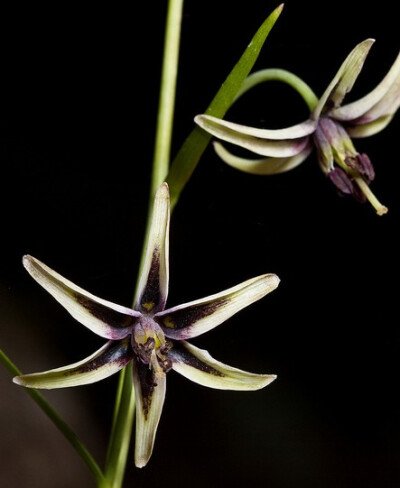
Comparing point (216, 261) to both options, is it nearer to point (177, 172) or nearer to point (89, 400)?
point (89, 400)

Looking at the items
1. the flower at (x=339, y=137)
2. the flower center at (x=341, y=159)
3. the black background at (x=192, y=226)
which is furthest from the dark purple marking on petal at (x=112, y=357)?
the black background at (x=192, y=226)

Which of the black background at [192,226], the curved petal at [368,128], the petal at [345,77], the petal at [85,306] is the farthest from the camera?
the black background at [192,226]

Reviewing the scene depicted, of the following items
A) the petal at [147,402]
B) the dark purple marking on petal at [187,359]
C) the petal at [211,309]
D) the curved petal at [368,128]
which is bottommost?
the petal at [147,402]

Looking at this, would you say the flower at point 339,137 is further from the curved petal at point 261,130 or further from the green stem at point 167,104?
the green stem at point 167,104

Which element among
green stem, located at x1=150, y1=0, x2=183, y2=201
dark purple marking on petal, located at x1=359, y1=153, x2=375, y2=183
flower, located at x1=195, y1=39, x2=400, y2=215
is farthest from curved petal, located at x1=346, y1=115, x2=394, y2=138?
green stem, located at x1=150, y1=0, x2=183, y2=201

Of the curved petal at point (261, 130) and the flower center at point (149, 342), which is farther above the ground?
the curved petal at point (261, 130)

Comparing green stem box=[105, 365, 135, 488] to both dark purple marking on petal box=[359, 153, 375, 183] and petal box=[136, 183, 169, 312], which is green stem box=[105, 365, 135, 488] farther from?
dark purple marking on petal box=[359, 153, 375, 183]

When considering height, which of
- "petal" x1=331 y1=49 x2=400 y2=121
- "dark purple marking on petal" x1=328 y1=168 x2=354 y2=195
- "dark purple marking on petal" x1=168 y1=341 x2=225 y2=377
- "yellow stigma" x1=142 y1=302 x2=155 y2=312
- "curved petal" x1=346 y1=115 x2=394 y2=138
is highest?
"curved petal" x1=346 y1=115 x2=394 y2=138

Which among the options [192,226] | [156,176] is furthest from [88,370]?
[192,226]
